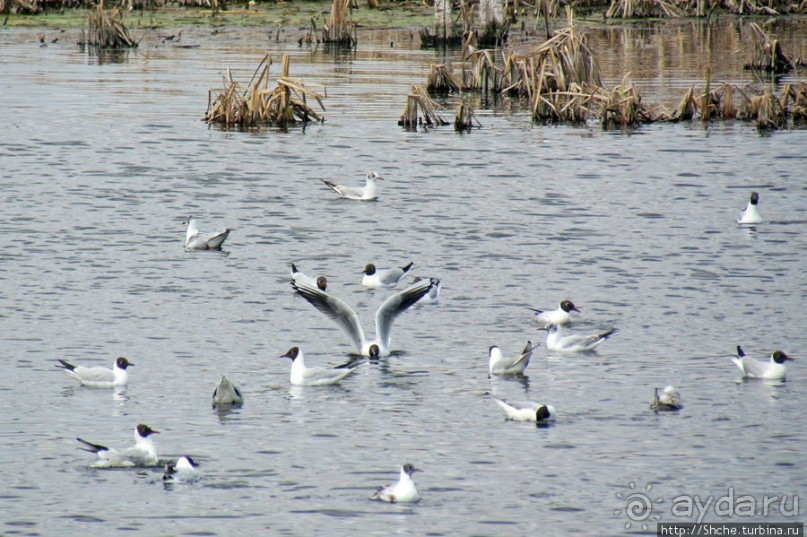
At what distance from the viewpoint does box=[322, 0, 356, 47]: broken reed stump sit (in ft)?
158

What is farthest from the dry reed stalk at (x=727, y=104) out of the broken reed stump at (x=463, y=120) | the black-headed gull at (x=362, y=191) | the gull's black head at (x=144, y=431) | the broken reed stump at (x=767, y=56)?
the gull's black head at (x=144, y=431)

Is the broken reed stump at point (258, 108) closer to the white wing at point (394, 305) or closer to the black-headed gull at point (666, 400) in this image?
the white wing at point (394, 305)

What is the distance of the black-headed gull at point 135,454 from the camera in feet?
40.5

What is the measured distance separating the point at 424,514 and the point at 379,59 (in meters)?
37.1

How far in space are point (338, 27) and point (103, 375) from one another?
3595cm

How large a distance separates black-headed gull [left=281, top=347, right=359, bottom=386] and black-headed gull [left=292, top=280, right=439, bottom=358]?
89 cm

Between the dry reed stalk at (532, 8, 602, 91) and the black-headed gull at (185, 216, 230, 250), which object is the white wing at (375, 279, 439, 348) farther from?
the dry reed stalk at (532, 8, 602, 91)

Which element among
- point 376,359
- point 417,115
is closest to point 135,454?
point 376,359

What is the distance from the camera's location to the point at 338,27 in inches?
1933

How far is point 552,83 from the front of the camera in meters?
34.6
